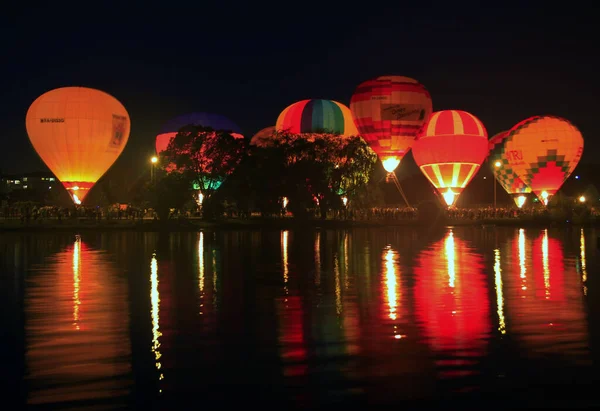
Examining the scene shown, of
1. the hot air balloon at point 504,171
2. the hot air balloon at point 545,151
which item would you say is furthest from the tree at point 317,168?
the hot air balloon at point 504,171

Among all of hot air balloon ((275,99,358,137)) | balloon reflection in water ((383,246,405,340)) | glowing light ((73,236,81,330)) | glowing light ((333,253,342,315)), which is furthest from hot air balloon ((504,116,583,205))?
glowing light ((73,236,81,330))

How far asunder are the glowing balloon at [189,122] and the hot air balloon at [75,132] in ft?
39.1

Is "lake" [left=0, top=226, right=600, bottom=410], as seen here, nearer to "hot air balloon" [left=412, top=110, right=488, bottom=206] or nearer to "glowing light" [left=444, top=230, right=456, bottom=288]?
"glowing light" [left=444, top=230, right=456, bottom=288]

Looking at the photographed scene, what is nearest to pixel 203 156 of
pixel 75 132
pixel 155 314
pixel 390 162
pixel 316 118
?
pixel 75 132

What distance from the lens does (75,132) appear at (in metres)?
68.1

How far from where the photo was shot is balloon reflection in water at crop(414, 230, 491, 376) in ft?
32.1

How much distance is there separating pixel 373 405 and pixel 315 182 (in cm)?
5347

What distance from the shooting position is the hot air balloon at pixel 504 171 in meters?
85.4

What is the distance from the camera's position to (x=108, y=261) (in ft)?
77.9

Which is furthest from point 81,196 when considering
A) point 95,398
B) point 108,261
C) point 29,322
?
point 95,398

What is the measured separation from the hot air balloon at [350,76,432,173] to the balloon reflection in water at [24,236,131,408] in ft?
159

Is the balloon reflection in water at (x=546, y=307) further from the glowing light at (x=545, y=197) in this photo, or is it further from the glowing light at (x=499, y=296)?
the glowing light at (x=545, y=197)

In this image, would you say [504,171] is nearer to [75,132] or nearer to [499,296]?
[75,132]

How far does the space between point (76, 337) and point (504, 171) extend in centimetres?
8051
